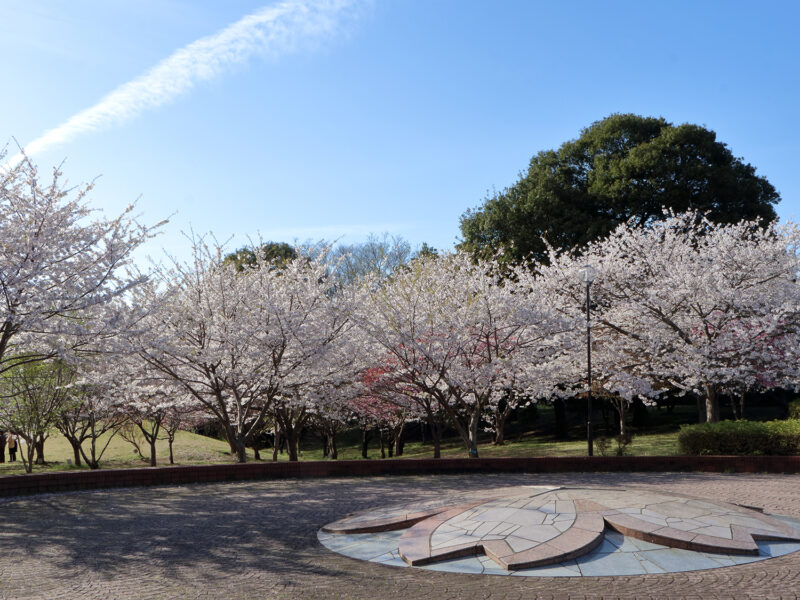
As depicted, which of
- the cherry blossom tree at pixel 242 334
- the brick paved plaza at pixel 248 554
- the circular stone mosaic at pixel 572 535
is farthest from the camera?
the cherry blossom tree at pixel 242 334

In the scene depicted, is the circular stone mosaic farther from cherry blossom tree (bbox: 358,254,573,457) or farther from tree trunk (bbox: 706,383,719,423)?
tree trunk (bbox: 706,383,719,423)

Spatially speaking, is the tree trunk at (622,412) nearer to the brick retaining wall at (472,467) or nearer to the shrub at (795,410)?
the shrub at (795,410)

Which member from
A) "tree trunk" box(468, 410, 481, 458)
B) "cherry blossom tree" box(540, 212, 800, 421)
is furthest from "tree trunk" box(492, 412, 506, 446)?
"tree trunk" box(468, 410, 481, 458)

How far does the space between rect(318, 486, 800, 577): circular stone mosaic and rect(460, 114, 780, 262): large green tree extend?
73.4 feet

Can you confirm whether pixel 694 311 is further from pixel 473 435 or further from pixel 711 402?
pixel 473 435

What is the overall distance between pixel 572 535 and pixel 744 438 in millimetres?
11531

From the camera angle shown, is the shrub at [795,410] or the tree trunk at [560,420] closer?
the shrub at [795,410]

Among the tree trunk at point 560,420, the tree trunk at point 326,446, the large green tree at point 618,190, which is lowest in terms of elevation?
the tree trunk at point 326,446

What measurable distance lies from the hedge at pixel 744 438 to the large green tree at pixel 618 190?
1436 centimetres

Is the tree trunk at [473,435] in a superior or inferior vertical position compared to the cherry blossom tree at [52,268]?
inferior

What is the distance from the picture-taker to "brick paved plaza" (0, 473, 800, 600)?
631cm

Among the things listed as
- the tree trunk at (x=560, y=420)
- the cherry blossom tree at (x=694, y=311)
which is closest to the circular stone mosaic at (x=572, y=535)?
the cherry blossom tree at (x=694, y=311)

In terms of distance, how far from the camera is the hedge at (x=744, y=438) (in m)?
16.2

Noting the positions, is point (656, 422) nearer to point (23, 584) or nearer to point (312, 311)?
point (312, 311)
